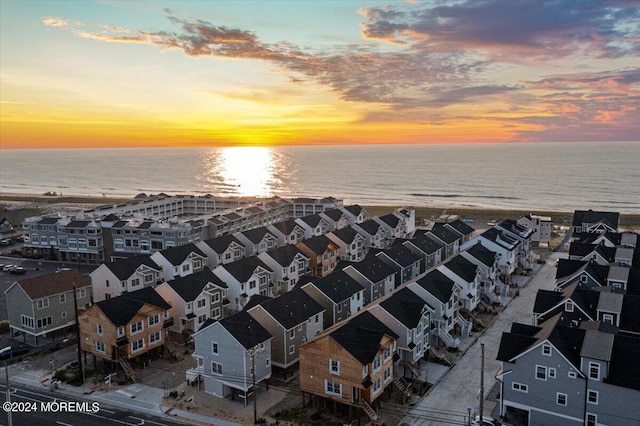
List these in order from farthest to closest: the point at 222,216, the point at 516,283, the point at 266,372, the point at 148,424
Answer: the point at 222,216 → the point at 516,283 → the point at 266,372 → the point at 148,424

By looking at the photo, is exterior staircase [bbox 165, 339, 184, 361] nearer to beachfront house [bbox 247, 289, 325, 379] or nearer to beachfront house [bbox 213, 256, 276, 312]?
beachfront house [bbox 247, 289, 325, 379]

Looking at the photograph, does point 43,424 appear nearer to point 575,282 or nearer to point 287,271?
point 287,271

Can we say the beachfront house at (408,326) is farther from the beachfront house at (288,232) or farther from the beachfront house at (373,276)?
the beachfront house at (288,232)

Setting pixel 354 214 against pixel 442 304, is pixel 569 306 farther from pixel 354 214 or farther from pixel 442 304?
pixel 354 214

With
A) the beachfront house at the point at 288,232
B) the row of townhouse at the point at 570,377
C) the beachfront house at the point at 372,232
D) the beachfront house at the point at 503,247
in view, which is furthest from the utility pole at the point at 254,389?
the beachfront house at the point at 372,232

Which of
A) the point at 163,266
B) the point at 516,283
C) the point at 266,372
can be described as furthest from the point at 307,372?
the point at 516,283

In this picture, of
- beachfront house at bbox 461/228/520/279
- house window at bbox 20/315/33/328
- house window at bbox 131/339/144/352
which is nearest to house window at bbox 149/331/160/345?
house window at bbox 131/339/144/352

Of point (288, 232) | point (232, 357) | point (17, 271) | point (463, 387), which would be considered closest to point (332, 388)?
point (232, 357)
